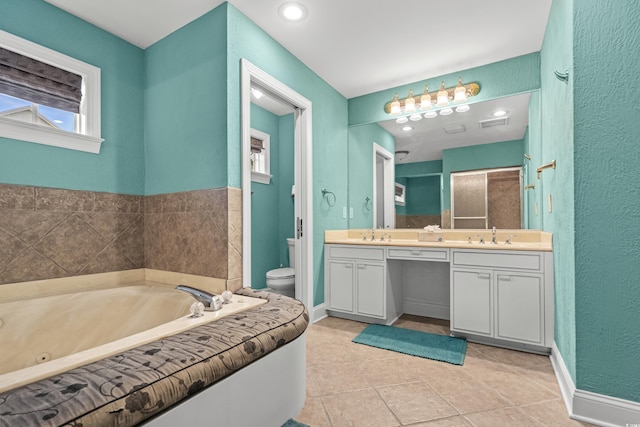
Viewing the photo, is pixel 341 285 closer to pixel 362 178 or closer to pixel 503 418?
pixel 362 178

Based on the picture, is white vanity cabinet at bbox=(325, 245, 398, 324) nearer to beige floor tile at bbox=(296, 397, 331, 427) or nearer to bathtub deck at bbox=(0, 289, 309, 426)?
beige floor tile at bbox=(296, 397, 331, 427)

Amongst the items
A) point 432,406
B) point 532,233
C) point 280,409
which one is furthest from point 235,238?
point 532,233

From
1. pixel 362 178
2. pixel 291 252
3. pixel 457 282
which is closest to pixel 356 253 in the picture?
pixel 457 282

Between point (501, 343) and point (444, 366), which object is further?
point (501, 343)

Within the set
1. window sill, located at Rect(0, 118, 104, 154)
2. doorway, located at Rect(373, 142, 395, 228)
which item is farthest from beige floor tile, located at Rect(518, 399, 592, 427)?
window sill, located at Rect(0, 118, 104, 154)

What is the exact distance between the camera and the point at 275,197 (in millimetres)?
3994

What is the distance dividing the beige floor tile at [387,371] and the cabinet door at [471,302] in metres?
0.64

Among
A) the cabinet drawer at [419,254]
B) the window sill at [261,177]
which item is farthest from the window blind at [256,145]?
the cabinet drawer at [419,254]

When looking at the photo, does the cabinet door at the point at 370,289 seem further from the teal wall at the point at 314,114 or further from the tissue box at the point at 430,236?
the tissue box at the point at 430,236

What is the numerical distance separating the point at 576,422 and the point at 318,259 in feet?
6.48

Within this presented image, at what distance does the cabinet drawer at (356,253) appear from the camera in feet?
8.64

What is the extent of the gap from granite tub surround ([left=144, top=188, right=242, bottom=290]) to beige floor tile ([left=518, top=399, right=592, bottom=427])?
1.76 metres

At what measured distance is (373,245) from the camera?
8.71 ft

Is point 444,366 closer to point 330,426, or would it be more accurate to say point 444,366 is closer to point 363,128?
point 330,426
